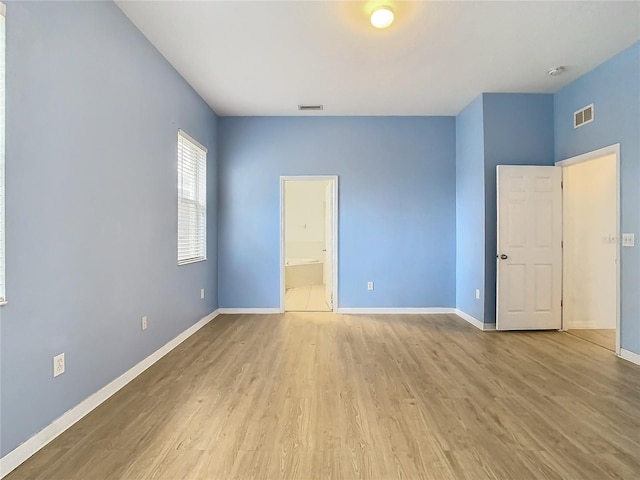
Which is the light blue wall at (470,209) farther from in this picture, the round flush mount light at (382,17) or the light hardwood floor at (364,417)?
the round flush mount light at (382,17)

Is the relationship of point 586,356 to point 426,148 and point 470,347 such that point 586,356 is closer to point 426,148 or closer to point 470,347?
point 470,347

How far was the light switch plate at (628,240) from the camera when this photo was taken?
3.06 meters

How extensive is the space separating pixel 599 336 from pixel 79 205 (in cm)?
505

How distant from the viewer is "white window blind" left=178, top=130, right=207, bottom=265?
3.73 metres

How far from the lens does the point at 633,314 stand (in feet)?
9.97

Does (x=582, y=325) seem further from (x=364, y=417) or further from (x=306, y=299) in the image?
(x=306, y=299)

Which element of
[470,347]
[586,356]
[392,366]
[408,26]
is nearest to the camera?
[408,26]

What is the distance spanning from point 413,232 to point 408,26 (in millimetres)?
2816

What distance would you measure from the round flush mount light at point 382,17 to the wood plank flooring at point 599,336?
12.0 feet

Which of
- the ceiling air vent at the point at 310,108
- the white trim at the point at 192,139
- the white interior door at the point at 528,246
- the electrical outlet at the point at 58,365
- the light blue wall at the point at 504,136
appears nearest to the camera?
the electrical outlet at the point at 58,365

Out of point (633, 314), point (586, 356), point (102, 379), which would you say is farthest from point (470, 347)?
point (102, 379)

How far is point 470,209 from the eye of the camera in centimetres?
450

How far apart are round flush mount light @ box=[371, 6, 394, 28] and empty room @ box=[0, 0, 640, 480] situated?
11 mm

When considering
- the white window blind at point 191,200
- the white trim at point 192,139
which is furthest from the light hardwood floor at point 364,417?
the white trim at point 192,139
